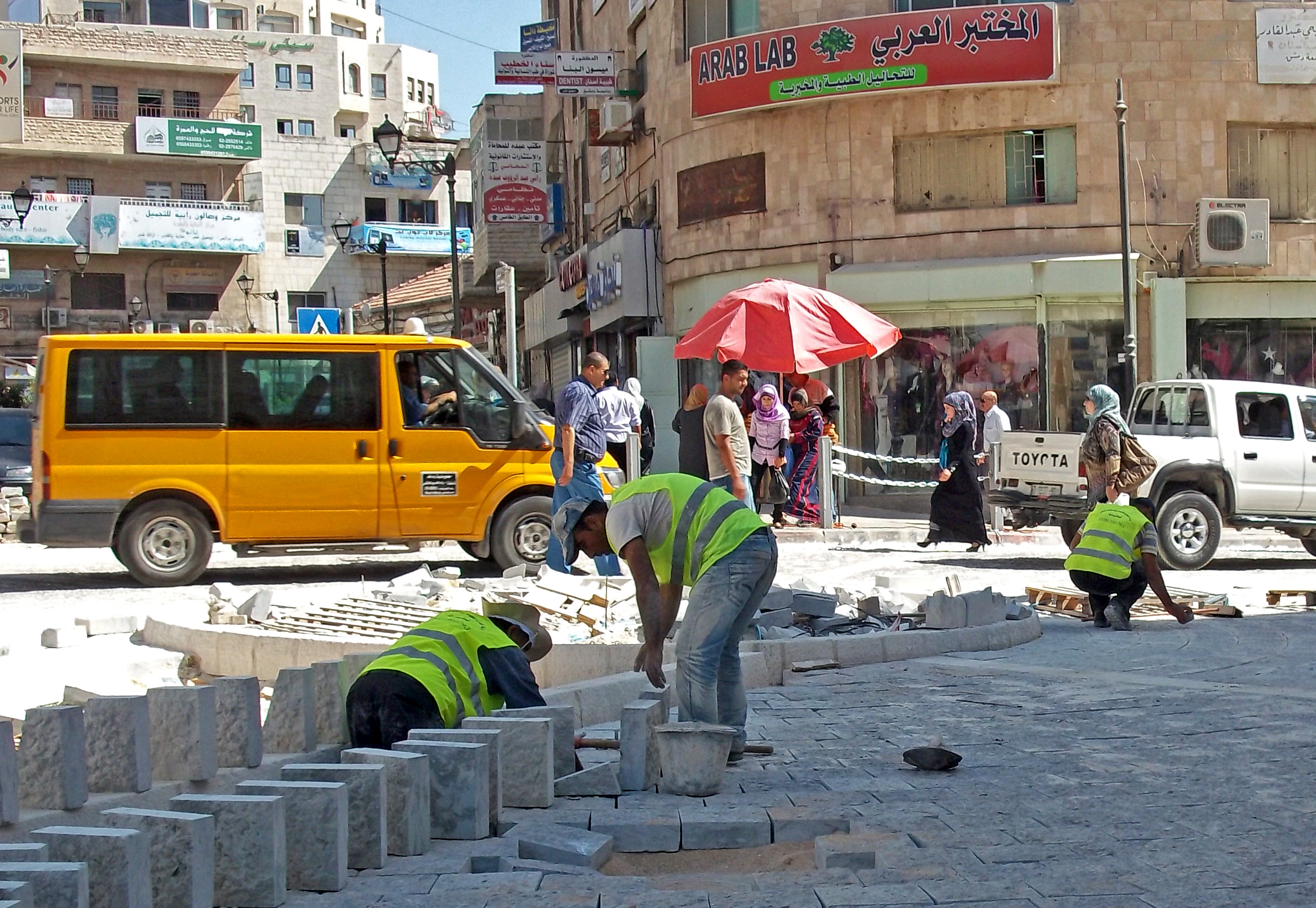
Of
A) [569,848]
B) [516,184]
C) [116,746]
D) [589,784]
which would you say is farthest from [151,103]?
[569,848]

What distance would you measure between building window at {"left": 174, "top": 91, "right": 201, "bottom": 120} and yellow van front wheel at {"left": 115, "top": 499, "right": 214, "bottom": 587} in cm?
4902

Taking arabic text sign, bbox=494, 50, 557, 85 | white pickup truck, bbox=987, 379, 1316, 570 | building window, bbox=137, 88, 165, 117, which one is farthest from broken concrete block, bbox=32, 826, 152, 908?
building window, bbox=137, 88, 165, 117

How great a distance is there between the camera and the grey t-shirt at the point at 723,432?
11.4 meters

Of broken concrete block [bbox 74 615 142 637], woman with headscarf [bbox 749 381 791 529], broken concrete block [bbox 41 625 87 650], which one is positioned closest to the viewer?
broken concrete block [bbox 41 625 87 650]

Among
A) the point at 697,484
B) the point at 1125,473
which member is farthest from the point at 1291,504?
the point at 697,484

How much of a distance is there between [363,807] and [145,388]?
361 inches

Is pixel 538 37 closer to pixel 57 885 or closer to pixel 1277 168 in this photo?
pixel 1277 168

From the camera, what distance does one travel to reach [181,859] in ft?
12.6

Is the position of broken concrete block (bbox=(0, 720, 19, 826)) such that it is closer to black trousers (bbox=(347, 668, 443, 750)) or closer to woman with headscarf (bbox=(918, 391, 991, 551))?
black trousers (bbox=(347, 668, 443, 750))

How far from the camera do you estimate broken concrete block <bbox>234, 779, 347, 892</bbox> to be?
4.21 m

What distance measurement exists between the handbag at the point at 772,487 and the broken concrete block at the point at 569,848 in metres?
12.2

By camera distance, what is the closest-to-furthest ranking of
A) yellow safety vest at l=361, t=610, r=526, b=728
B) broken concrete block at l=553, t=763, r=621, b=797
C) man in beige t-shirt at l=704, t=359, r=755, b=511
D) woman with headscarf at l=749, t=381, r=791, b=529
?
yellow safety vest at l=361, t=610, r=526, b=728
broken concrete block at l=553, t=763, r=621, b=797
man in beige t-shirt at l=704, t=359, r=755, b=511
woman with headscarf at l=749, t=381, r=791, b=529

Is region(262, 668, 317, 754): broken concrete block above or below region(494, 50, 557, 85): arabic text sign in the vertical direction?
below

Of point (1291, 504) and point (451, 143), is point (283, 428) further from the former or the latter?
point (451, 143)
